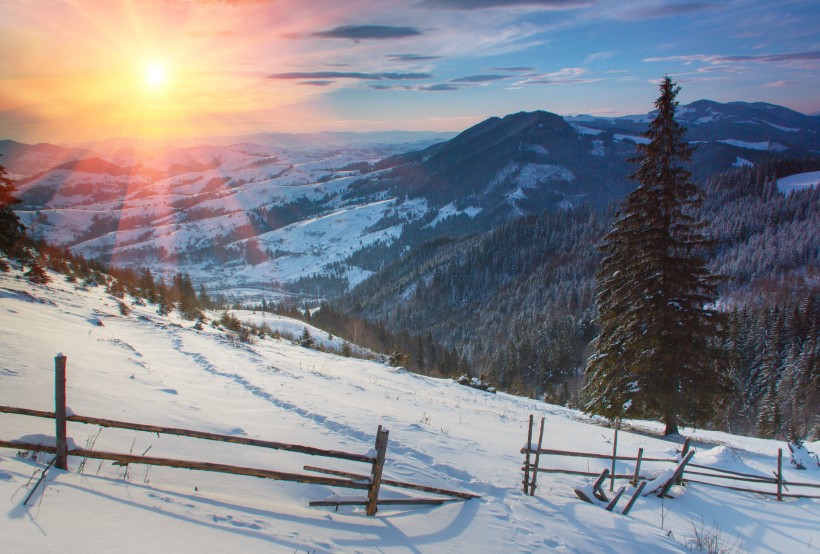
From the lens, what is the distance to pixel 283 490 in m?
6.93

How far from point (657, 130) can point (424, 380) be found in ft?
61.4

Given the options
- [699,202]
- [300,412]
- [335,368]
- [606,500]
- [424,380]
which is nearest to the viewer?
[606,500]

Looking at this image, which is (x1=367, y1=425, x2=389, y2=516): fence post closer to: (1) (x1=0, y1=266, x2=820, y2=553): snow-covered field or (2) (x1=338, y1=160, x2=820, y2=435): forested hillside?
(1) (x1=0, y1=266, x2=820, y2=553): snow-covered field

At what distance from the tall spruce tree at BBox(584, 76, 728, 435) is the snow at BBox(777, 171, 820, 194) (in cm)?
20679

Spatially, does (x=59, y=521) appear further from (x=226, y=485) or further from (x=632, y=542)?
(x=632, y=542)

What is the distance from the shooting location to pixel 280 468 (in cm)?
787

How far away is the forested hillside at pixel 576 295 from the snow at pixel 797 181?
4609 mm

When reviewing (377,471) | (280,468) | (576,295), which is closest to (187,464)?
(280,468)

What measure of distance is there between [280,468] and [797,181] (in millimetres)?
244529

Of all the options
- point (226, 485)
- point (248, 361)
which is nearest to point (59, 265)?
point (248, 361)

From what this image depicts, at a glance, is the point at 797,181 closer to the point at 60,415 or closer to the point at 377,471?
the point at 377,471

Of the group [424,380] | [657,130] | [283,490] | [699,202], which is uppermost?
[657,130]

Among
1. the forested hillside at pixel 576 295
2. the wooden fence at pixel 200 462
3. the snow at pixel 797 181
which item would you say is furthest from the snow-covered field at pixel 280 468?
the snow at pixel 797 181

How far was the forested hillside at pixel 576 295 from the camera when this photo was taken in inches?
2990
